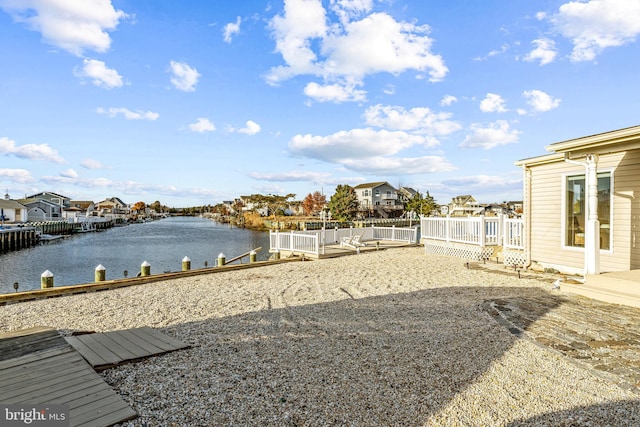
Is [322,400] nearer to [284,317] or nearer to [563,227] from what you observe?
[284,317]

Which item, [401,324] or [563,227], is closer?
[401,324]

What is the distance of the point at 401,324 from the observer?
559cm

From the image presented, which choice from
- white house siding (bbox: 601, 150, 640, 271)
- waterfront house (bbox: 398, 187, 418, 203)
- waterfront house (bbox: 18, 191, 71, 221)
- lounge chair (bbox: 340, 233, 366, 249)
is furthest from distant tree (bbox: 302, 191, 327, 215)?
white house siding (bbox: 601, 150, 640, 271)

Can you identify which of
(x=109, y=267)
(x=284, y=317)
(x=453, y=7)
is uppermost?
(x=453, y=7)

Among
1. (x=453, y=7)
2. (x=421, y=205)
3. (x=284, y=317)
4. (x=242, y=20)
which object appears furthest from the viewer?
(x=421, y=205)

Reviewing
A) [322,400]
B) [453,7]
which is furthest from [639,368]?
[453,7]

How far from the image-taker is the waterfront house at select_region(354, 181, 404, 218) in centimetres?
6603

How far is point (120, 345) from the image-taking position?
177 inches

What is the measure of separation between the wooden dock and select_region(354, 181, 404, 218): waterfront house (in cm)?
6051

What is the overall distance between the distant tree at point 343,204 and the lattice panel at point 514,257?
44.3 m

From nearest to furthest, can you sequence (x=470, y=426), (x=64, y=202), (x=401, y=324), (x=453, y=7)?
(x=470, y=426) < (x=401, y=324) < (x=453, y=7) < (x=64, y=202)

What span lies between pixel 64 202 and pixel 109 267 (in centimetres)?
7254

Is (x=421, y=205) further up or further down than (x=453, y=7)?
further down

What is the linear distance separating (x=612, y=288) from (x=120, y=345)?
9455mm
